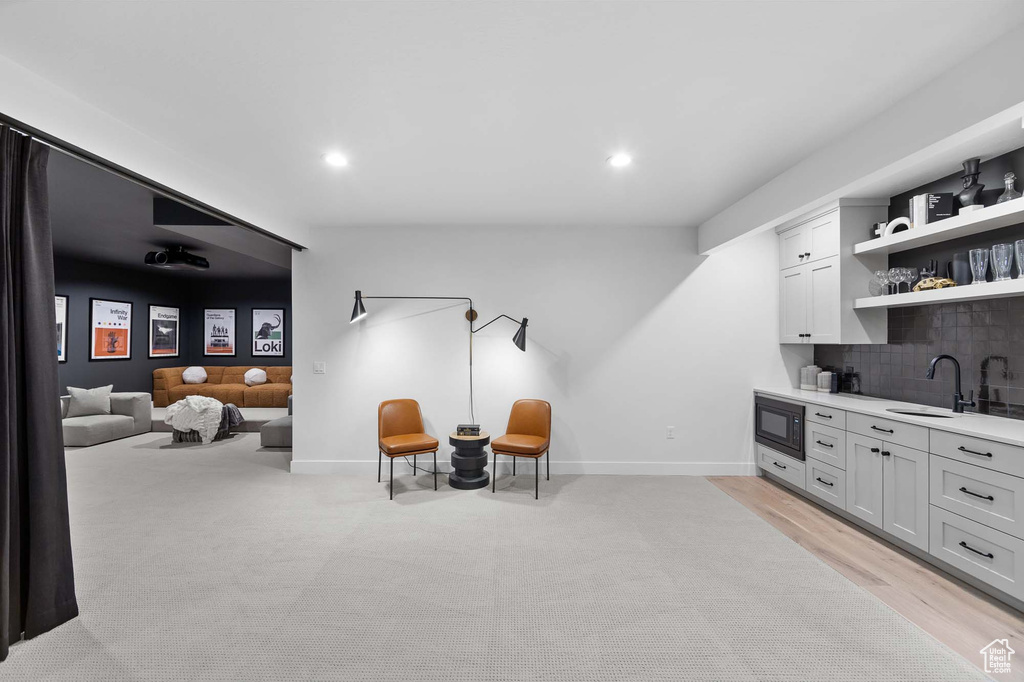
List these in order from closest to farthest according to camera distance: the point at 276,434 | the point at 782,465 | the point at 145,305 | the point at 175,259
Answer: the point at 782,465, the point at 276,434, the point at 175,259, the point at 145,305

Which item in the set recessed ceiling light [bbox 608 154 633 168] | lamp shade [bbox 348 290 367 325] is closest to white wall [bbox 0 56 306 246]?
lamp shade [bbox 348 290 367 325]

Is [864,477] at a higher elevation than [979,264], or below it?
below

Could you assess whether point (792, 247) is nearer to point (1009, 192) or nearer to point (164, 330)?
point (1009, 192)

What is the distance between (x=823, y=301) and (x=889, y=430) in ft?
4.24

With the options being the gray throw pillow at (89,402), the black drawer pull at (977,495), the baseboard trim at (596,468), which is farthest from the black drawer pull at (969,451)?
the gray throw pillow at (89,402)

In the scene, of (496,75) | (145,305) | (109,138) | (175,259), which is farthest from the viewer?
(145,305)

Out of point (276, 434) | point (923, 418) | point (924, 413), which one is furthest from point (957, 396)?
point (276, 434)

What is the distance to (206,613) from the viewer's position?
2.27 meters

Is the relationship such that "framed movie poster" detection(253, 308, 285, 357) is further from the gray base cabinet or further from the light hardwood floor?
the gray base cabinet

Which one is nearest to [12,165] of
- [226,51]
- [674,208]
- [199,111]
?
[199,111]

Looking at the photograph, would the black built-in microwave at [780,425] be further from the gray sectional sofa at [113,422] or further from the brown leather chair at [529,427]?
the gray sectional sofa at [113,422]

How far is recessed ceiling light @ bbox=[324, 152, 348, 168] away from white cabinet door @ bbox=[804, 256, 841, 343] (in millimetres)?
3769

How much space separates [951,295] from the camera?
285cm

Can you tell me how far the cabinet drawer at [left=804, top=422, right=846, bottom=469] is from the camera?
3.39 meters
